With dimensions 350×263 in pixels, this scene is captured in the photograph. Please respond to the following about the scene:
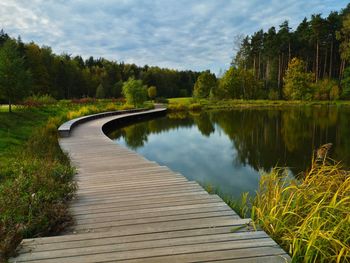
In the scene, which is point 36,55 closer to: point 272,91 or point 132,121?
point 132,121

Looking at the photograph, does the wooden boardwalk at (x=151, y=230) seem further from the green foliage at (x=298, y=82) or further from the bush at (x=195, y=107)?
the green foliage at (x=298, y=82)

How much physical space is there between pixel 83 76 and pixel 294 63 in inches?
1102

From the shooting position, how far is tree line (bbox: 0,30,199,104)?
116 feet

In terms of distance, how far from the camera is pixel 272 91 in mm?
37656

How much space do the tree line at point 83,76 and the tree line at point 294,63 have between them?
12.4 metres

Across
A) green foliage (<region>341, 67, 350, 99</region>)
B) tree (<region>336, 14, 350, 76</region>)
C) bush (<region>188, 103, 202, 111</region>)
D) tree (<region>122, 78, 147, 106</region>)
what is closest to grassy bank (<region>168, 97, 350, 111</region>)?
bush (<region>188, 103, 202, 111</region>)

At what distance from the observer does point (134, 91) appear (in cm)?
2572

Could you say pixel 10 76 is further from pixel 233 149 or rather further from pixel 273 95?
pixel 273 95

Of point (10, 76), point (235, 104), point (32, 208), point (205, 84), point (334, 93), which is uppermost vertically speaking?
point (10, 76)

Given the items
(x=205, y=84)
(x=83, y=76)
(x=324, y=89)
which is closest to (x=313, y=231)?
(x=324, y=89)

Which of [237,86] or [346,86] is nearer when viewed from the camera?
[346,86]

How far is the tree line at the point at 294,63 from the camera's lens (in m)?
34.1

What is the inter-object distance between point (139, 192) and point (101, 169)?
73.3 inches

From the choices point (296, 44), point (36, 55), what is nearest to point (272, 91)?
point (296, 44)
